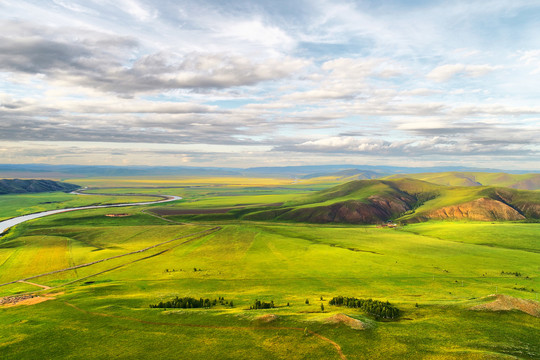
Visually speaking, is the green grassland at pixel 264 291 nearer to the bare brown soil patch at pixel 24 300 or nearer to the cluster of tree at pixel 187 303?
the bare brown soil patch at pixel 24 300

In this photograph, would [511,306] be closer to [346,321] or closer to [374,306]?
[374,306]

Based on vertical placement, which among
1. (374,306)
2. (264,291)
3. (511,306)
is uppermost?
(511,306)

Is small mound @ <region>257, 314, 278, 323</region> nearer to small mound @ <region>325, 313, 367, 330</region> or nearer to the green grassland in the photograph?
the green grassland

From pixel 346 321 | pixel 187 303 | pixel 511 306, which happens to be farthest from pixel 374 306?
pixel 187 303

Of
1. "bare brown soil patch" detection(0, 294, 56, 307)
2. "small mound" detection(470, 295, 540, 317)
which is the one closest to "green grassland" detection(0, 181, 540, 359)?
"small mound" detection(470, 295, 540, 317)

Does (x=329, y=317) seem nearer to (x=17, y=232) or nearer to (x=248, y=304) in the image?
(x=248, y=304)
